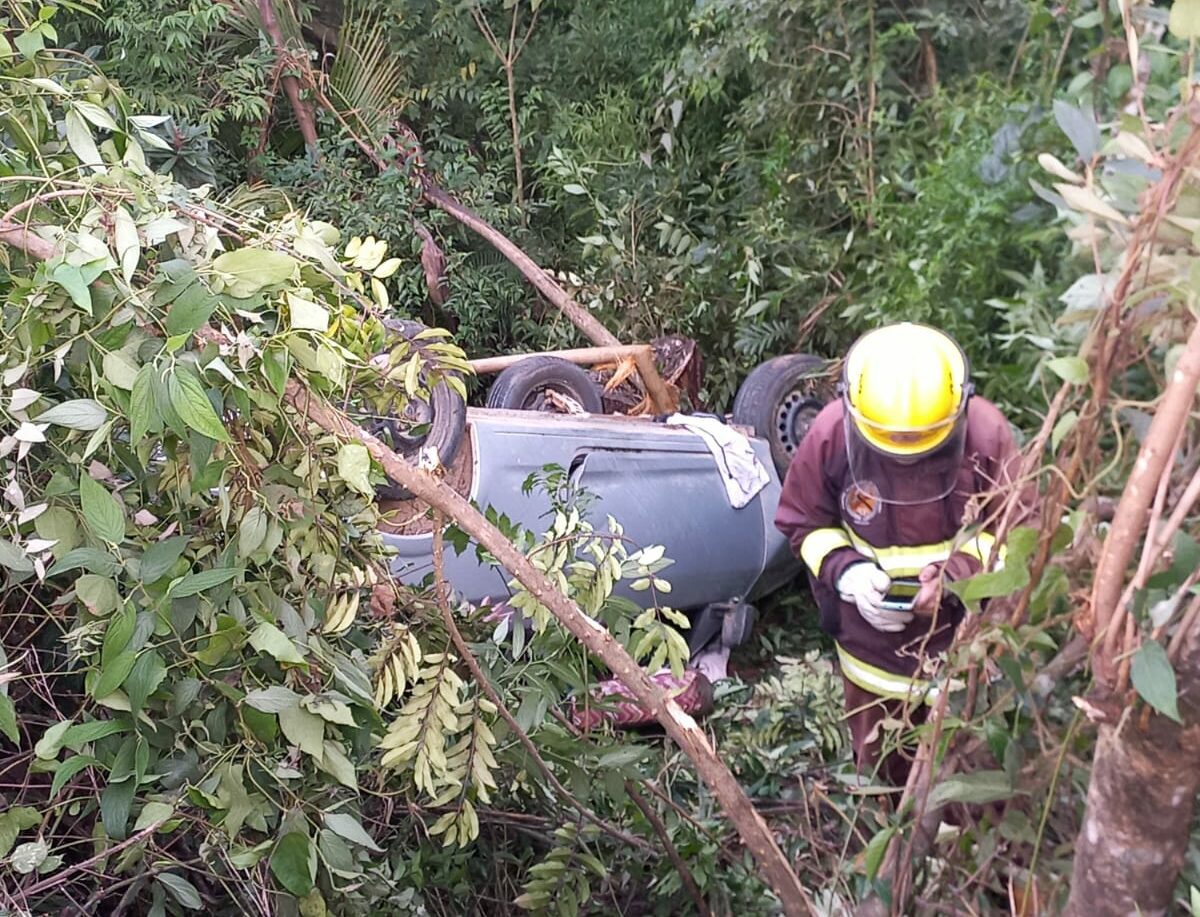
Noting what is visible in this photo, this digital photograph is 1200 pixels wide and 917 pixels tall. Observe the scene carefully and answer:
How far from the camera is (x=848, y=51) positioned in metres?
4.21

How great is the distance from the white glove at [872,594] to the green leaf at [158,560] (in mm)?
1674

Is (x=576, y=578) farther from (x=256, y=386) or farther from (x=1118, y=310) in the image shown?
(x=1118, y=310)

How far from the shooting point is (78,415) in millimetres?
1109

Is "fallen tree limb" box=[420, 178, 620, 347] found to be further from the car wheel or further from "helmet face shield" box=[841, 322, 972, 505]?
"helmet face shield" box=[841, 322, 972, 505]

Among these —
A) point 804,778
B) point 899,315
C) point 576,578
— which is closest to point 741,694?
point 804,778

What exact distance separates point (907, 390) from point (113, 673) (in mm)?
1657

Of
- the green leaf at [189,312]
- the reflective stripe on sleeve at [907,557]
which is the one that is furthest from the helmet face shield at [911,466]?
the green leaf at [189,312]

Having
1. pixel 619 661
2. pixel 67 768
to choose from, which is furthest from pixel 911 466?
pixel 67 768

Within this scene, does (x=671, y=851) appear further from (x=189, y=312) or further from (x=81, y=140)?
(x=81, y=140)

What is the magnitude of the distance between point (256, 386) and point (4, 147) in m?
0.50

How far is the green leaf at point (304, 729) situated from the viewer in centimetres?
124

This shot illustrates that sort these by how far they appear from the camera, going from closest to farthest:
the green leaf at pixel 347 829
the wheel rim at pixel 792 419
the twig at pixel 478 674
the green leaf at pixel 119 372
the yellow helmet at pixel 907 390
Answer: the green leaf at pixel 119 372 < the green leaf at pixel 347 829 < the twig at pixel 478 674 < the yellow helmet at pixel 907 390 < the wheel rim at pixel 792 419

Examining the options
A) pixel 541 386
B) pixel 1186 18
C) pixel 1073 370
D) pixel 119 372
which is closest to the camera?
pixel 1186 18

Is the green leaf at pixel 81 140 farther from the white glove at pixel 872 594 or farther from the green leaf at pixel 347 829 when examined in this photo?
the white glove at pixel 872 594
